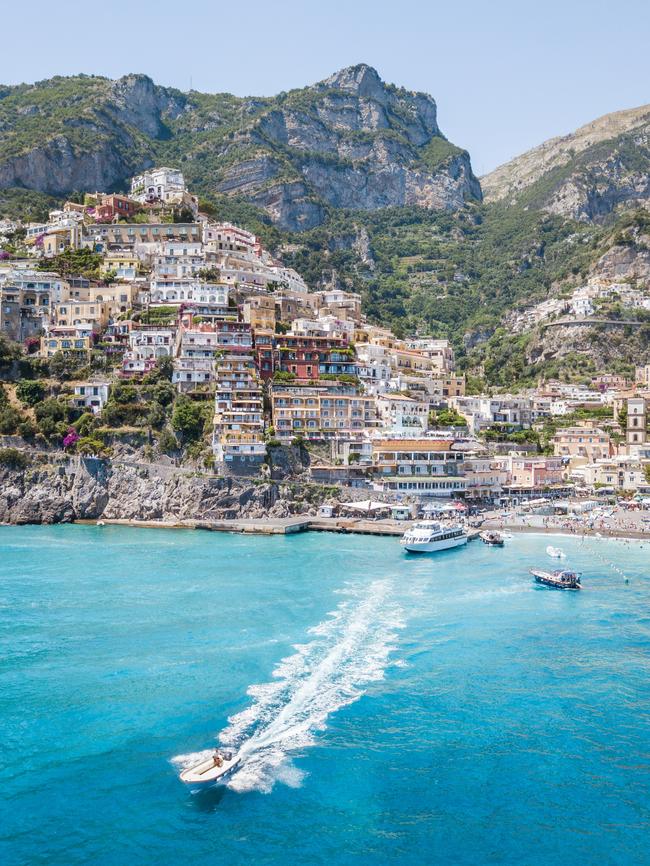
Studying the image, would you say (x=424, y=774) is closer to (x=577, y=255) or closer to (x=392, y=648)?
(x=392, y=648)

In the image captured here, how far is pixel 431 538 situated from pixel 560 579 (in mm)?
12048

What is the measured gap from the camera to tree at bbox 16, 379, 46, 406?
77.0 metres

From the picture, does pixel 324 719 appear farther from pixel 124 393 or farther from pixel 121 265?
pixel 121 265

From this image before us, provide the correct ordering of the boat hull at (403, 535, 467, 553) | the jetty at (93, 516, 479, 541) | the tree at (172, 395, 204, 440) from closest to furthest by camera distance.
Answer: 1. the boat hull at (403, 535, 467, 553)
2. the jetty at (93, 516, 479, 541)
3. the tree at (172, 395, 204, 440)

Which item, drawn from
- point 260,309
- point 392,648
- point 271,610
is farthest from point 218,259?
point 392,648

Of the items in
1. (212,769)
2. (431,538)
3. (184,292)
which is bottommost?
(212,769)

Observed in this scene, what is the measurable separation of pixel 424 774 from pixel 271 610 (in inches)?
659

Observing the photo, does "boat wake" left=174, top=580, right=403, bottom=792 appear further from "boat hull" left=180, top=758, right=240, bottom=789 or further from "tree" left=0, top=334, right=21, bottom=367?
"tree" left=0, top=334, right=21, bottom=367

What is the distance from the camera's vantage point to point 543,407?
103m

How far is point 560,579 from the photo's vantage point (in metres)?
47.0

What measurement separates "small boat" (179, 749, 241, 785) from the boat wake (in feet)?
1.33

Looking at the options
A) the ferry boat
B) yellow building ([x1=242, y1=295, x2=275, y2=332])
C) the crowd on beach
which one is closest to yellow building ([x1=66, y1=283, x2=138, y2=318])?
yellow building ([x1=242, y1=295, x2=275, y2=332])

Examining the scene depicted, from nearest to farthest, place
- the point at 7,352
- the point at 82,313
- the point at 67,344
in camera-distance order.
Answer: the point at 7,352 < the point at 67,344 < the point at 82,313

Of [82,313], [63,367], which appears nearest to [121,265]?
[82,313]
